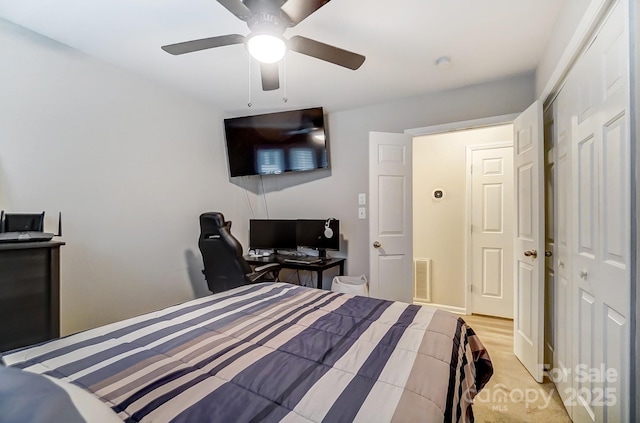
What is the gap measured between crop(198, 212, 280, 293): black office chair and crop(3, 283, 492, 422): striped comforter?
33.1 inches

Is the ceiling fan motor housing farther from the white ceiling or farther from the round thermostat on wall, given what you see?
the round thermostat on wall

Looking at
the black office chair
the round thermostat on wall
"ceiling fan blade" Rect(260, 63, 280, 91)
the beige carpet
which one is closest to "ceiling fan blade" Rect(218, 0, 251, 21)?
"ceiling fan blade" Rect(260, 63, 280, 91)

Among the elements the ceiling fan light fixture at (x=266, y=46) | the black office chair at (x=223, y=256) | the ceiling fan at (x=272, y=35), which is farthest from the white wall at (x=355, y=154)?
the ceiling fan light fixture at (x=266, y=46)

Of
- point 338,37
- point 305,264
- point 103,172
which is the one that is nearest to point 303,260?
point 305,264

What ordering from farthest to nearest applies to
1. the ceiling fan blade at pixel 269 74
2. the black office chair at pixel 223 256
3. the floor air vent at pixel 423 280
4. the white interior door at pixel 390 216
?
the floor air vent at pixel 423 280
the white interior door at pixel 390 216
the black office chair at pixel 223 256
the ceiling fan blade at pixel 269 74

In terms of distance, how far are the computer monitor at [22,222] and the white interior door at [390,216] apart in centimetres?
255

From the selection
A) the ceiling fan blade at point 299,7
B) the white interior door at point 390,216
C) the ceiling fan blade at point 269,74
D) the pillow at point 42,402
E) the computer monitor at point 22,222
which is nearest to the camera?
the pillow at point 42,402

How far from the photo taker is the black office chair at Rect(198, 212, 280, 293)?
2375 millimetres

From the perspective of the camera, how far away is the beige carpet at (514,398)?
169 centimetres

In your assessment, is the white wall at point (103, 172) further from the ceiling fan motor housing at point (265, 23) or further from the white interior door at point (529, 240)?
the white interior door at point (529, 240)

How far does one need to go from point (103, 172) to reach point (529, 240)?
342cm

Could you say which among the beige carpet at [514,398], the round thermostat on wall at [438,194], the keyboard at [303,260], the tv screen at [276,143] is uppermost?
the tv screen at [276,143]

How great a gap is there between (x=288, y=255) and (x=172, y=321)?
2202mm

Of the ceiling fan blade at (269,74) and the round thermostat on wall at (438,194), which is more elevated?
the ceiling fan blade at (269,74)
